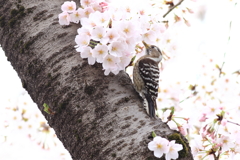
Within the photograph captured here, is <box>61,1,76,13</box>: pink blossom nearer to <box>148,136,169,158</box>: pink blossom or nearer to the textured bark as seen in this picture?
the textured bark

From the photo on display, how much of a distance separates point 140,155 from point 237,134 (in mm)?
1904

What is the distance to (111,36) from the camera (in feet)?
7.01

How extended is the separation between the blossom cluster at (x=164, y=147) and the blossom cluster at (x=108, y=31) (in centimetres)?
65

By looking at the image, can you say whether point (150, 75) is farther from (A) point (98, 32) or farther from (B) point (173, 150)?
(B) point (173, 150)

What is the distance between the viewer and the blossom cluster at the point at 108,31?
212 cm

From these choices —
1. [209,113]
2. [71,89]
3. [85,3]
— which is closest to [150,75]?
[209,113]

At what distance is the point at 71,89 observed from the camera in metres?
2.04

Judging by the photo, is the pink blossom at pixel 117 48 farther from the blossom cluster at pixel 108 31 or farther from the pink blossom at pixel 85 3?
the pink blossom at pixel 85 3

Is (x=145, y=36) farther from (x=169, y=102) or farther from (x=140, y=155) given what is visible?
(x=169, y=102)

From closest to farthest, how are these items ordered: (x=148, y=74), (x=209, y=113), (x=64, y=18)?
(x=64, y=18) → (x=209, y=113) → (x=148, y=74)

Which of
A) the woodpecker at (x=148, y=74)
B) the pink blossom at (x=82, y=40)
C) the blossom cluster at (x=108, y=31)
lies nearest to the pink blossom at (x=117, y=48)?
the blossom cluster at (x=108, y=31)

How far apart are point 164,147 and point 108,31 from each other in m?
0.85

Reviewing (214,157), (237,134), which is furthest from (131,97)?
(237,134)

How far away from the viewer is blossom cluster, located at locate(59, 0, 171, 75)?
83.6 inches
